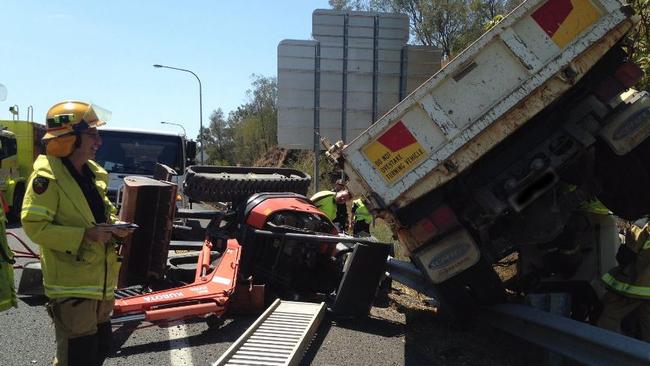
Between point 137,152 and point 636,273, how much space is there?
31.2 ft

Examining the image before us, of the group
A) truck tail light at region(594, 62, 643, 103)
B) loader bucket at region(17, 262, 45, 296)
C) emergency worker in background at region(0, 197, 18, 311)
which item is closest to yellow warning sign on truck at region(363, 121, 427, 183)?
truck tail light at region(594, 62, 643, 103)

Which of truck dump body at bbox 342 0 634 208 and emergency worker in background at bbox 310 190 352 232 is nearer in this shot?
truck dump body at bbox 342 0 634 208

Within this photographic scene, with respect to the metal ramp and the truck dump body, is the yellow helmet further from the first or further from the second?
the truck dump body

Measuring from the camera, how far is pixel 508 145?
4949 millimetres

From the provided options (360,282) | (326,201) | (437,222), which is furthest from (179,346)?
(326,201)

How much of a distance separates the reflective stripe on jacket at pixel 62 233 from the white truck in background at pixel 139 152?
317 inches

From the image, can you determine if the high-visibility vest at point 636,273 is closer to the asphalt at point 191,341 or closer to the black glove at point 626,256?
the black glove at point 626,256

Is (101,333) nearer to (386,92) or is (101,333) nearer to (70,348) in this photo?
(70,348)

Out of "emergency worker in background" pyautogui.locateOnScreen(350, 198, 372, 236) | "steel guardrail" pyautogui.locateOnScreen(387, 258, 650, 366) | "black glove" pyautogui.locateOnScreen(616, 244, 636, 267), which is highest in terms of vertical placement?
"emergency worker in background" pyautogui.locateOnScreen(350, 198, 372, 236)

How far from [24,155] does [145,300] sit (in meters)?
12.4

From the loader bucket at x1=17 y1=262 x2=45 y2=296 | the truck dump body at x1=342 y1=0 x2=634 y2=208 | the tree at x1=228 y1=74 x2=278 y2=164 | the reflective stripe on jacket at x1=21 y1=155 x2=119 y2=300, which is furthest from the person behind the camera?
the tree at x1=228 y1=74 x2=278 y2=164

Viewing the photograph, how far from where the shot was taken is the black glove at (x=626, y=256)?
4555 millimetres

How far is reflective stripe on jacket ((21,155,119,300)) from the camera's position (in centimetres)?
292

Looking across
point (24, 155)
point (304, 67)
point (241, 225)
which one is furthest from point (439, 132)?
point (24, 155)
